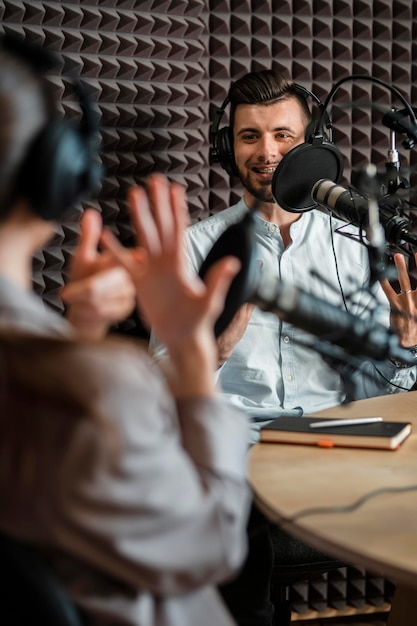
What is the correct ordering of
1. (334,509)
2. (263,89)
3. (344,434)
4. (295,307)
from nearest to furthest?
(295,307) → (334,509) → (344,434) → (263,89)

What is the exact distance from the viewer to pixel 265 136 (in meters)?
2.39

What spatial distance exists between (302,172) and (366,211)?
43cm

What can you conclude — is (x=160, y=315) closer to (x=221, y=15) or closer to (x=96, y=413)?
(x=96, y=413)

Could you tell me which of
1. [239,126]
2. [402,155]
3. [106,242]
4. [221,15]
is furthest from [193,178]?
[106,242]

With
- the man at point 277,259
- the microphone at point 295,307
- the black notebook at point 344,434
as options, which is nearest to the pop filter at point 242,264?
the microphone at point 295,307

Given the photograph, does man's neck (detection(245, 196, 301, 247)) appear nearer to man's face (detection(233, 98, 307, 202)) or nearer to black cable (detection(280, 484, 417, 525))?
man's face (detection(233, 98, 307, 202))

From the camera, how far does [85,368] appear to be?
72 centimetres

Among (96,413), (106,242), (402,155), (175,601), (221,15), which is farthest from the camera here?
(402,155)

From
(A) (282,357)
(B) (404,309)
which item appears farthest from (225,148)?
(B) (404,309)

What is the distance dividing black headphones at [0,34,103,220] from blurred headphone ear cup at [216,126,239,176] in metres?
1.56

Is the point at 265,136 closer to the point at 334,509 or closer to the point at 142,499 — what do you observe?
the point at 334,509

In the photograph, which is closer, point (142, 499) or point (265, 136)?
point (142, 499)

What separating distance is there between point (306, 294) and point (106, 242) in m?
0.25

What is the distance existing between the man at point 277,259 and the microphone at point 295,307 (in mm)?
1115
